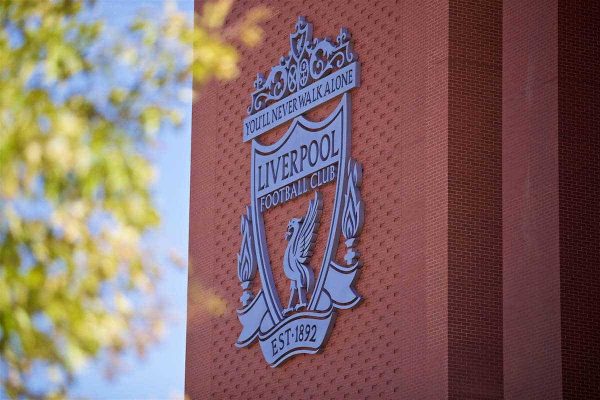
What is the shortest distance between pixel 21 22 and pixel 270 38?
56.9 ft

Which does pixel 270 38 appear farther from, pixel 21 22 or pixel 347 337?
pixel 21 22

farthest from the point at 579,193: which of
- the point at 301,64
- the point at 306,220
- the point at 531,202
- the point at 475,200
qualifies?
the point at 301,64

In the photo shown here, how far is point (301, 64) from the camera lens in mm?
25203

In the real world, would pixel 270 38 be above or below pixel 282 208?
above

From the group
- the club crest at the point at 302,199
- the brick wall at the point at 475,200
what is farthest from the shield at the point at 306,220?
the brick wall at the point at 475,200

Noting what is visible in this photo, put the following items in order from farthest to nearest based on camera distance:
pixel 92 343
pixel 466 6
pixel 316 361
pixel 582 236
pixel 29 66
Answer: pixel 316 361 → pixel 466 6 → pixel 582 236 → pixel 29 66 → pixel 92 343

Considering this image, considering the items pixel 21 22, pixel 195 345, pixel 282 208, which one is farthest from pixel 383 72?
pixel 21 22

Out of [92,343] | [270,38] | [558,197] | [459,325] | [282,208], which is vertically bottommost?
[92,343]

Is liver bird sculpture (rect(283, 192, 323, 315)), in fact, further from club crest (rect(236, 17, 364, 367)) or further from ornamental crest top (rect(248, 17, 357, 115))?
ornamental crest top (rect(248, 17, 357, 115))

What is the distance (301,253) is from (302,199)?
39.7 inches

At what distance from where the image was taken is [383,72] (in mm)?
22953

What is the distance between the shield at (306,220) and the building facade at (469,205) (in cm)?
21

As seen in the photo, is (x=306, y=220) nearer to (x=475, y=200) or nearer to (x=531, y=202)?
(x=475, y=200)

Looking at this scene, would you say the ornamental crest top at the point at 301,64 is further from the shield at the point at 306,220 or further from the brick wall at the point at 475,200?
the brick wall at the point at 475,200
